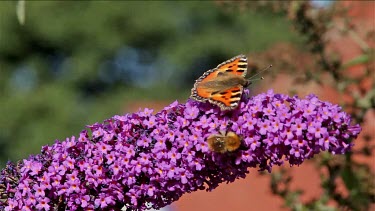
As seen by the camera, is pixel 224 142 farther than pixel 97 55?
No

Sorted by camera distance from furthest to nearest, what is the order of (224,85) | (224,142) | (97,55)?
(97,55) < (224,85) < (224,142)

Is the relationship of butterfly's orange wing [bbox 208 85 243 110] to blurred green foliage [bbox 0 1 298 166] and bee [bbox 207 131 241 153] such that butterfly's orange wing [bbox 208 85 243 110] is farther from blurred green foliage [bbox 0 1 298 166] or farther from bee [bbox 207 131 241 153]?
blurred green foliage [bbox 0 1 298 166]

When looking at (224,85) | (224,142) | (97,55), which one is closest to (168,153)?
(224,142)

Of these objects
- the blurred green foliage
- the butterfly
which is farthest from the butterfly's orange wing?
the blurred green foliage

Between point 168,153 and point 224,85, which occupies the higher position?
point 224,85

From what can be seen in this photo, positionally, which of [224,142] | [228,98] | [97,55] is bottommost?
[224,142]

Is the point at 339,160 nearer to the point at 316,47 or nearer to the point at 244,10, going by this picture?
the point at 316,47

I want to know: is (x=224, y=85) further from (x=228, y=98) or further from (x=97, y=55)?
(x=97, y=55)
